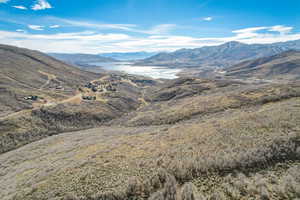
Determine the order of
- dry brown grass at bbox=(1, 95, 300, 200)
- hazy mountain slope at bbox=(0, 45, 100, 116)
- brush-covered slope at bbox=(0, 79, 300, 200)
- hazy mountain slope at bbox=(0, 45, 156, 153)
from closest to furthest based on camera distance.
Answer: brush-covered slope at bbox=(0, 79, 300, 200) < dry brown grass at bbox=(1, 95, 300, 200) < hazy mountain slope at bbox=(0, 45, 156, 153) < hazy mountain slope at bbox=(0, 45, 100, 116)

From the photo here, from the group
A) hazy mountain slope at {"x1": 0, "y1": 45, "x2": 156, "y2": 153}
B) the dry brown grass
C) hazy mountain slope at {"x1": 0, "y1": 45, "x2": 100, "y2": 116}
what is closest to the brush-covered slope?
the dry brown grass

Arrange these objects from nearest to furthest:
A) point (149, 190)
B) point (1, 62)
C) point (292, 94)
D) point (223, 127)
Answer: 1. point (149, 190)
2. point (223, 127)
3. point (292, 94)
4. point (1, 62)

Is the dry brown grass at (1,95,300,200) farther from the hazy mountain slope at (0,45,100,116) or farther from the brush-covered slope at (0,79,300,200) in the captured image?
the hazy mountain slope at (0,45,100,116)

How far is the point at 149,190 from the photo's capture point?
42.3 ft

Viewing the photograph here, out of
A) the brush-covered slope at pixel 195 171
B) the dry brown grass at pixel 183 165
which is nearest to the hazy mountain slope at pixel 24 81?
the brush-covered slope at pixel 195 171

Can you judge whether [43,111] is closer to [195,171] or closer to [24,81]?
[195,171]

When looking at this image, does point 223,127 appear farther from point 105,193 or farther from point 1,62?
point 1,62

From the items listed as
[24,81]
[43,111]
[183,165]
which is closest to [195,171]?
[183,165]

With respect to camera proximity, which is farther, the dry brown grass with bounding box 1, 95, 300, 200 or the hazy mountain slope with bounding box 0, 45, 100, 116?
the hazy mountain slope with bounding box 0, 45, 100, 116

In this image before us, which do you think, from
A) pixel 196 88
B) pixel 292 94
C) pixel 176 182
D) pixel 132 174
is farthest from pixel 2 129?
pixel 196 88

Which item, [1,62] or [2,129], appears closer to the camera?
[2,129]

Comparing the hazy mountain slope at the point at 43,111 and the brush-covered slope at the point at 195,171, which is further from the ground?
the brush-covered slope at the point at 195,171

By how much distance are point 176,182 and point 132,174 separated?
4.19 m

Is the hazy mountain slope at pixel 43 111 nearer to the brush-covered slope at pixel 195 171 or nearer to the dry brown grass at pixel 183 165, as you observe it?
the brush-covered slope at pixel 195 171
